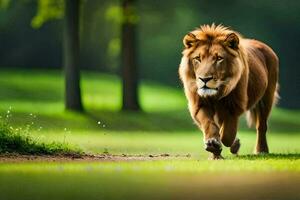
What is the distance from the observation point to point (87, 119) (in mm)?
21375

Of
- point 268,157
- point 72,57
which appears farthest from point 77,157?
point 72,57

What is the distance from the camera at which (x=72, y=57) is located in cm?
2264

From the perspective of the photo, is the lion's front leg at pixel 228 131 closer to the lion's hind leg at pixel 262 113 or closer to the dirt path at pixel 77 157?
the dirt path at pixel 77 157

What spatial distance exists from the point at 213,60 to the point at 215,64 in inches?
2.2

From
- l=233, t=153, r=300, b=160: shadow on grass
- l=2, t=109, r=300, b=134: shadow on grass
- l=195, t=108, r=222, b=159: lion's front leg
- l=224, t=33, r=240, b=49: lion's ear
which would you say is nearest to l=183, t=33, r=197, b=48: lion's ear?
l=224, t=33, r=240, b=49: lion's ear

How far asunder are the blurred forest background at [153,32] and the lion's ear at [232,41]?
70.0 feet

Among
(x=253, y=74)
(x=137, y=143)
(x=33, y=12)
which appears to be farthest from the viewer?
(x=33, y=12)

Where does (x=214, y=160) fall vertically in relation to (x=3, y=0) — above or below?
below

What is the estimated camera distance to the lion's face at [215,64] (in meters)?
11.4

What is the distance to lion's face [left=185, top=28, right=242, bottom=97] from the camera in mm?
11430

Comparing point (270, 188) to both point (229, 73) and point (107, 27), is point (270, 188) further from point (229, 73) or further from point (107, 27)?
point (107, 27)

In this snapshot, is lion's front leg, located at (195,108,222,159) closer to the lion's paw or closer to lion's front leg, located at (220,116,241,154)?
the lion's paw

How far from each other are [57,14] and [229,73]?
1302cm

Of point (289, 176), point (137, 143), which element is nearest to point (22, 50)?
point (137, 143)
